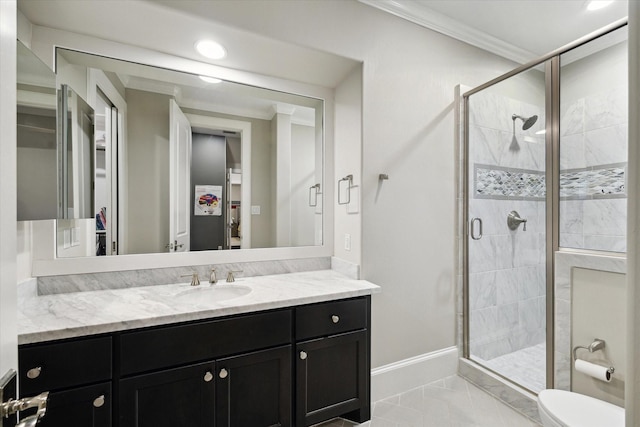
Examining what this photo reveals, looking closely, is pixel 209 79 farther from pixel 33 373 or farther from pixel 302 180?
pixel 33 373

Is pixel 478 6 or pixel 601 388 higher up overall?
pixel 478 6

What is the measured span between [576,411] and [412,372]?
3.08 ft

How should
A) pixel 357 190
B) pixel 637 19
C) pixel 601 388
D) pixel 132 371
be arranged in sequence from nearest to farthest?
pixel 637 19 → pixel 132 371 → pixel 601 388 → pixel 357 190

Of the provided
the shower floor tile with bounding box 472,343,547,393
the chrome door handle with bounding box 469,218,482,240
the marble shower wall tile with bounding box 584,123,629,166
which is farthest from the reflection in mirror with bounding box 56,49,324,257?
the marble shower wall tile with bounding box 584,123,629,166

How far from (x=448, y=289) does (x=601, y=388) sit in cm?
94

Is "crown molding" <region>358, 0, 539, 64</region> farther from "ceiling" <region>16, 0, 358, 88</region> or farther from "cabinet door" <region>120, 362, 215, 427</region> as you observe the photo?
"cabinet door" <region>120, 362, 215, 427</region>

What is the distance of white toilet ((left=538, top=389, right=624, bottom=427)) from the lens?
133 cm

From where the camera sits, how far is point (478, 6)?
2.07 m

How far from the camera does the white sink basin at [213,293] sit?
5.68 feet

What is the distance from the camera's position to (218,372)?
4.49ft

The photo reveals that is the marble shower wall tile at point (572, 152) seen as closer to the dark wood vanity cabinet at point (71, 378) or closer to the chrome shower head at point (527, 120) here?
the chrome shower head at point (527, 120)

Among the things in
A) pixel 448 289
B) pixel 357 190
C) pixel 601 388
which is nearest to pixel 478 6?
pixel 357 190

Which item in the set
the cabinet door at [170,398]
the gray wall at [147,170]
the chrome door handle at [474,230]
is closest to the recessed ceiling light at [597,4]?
the chrome door handle at [474,230]

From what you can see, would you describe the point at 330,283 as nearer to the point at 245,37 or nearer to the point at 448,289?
the point at 448,289
